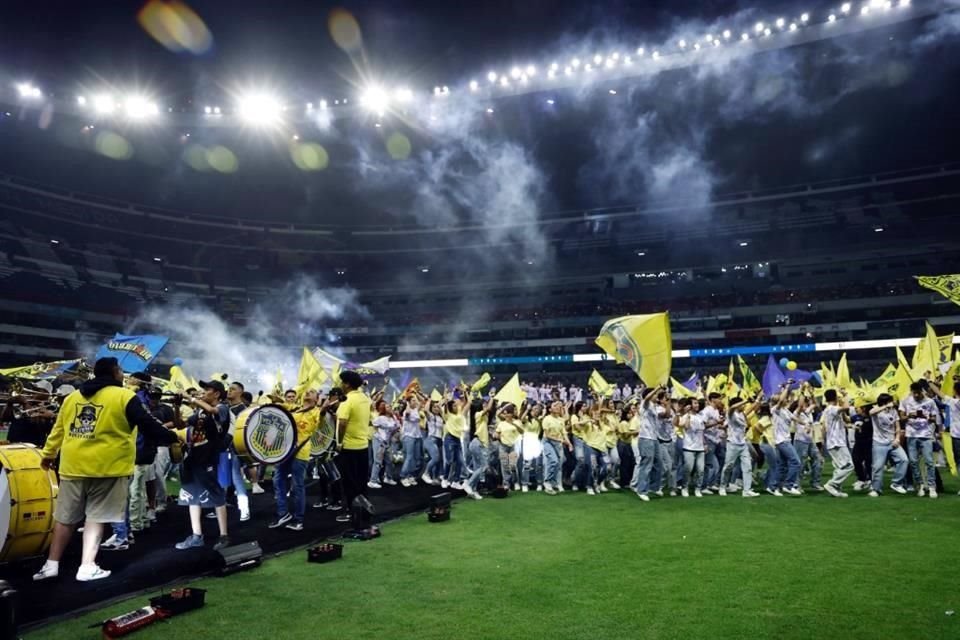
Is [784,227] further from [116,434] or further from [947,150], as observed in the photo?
[116,434]

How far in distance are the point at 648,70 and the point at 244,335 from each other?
1407 inches

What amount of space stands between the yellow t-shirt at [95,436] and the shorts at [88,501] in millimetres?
104

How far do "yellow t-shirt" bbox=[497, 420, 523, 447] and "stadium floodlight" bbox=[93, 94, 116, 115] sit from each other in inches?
1427

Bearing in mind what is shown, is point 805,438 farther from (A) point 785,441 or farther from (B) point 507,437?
(B) point 507,437

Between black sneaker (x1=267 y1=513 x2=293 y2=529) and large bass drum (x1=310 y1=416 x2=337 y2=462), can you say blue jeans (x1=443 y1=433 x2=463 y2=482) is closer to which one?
large bass drum (x1=310 y1=416 x2=337 y2=462)

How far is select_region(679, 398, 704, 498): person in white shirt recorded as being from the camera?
36.4 ft

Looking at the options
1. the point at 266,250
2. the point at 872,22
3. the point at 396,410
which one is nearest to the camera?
the point at 396,410

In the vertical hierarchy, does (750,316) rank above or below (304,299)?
below

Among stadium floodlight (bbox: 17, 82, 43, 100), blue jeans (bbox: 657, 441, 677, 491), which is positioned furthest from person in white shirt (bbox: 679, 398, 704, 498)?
stadium floodlight (bbox: 17, 82, 43, 100)

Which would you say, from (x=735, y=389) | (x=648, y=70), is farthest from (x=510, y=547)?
(x=648, y=70)

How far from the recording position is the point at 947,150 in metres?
41.6

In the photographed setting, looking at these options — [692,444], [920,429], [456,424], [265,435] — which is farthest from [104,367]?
[920,429]

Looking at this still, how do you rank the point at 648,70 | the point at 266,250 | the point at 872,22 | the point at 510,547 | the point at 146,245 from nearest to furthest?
1. the point at 510,547
2. the point at 872,22
3. the point at 648,70
4. the point at 146,245
5. the point at 266,250

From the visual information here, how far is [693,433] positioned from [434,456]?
215 inches
